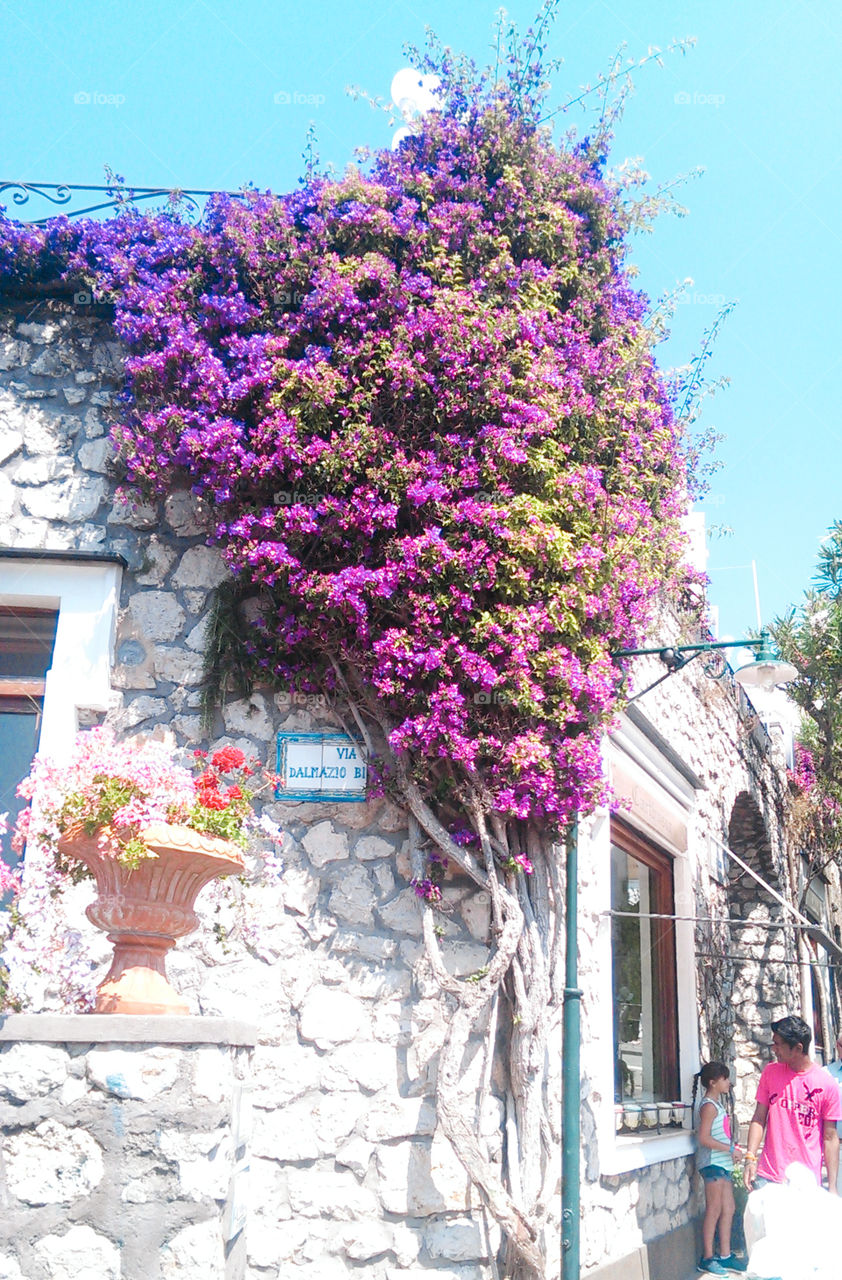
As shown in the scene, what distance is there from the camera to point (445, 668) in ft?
14.8

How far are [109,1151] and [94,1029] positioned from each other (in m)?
0.31

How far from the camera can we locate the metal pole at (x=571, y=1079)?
454 cm

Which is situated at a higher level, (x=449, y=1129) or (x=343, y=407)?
(x=343, y=407)

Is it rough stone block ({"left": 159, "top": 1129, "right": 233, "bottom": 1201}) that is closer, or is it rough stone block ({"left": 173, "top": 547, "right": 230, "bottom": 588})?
rough stone block ({"left": 159, "top": 1129, "right": 233, "bottom": 1201})

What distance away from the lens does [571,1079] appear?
477 cm

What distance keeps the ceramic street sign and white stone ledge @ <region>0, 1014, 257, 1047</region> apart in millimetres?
1716

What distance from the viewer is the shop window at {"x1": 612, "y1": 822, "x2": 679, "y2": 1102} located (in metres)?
6.27

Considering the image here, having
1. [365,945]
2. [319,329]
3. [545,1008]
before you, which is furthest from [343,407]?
[545,1008]

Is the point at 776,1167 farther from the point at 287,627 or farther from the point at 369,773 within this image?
the point at 287,627

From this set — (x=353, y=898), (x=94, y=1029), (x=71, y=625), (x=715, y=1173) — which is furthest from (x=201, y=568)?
(x=715, y=1173)

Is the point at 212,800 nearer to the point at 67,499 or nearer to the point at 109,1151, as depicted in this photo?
the point at 109,1151

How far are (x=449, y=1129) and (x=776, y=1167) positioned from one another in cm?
220

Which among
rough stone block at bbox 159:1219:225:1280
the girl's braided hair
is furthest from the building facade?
rough stone block at bbox 159:1219:225:1280

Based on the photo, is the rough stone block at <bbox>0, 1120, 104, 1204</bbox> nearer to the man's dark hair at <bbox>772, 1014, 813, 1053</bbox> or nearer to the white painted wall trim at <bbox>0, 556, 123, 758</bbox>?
the white painted wall trim at <bbox>0, 556, 123, 758</bbox>
